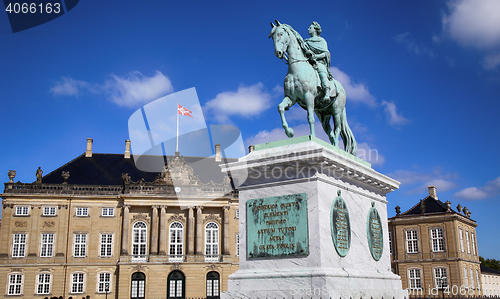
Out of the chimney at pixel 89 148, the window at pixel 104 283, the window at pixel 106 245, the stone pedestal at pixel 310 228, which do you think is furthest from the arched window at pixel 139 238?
the stone pedestal at pixel 310 228

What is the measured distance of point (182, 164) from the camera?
157 ft

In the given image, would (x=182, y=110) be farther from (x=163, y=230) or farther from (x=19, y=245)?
(x=19, y=245)

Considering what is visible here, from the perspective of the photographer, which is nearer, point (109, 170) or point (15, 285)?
point (15, 285)

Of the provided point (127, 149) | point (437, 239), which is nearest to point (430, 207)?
point (437, 239)

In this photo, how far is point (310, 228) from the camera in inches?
263

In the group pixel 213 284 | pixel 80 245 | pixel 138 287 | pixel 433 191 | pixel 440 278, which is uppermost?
pixel 433 191

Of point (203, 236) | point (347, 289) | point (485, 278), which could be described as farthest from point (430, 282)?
point (347, 289)

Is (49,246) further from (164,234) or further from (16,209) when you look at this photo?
(164,234)

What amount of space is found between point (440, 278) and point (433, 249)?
8.88 feet

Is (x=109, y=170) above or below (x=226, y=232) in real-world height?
above

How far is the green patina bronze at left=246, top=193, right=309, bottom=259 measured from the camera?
6750 millimetres

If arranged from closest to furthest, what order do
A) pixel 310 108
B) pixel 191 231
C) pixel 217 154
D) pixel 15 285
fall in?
pixel 310 108
pixel 15 285
pixel 191 231
pixel 217 154

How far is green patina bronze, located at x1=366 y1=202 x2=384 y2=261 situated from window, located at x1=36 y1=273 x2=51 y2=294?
40.4 meters

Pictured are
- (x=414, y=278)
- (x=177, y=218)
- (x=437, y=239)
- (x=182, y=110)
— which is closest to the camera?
(x=437, y=239)
